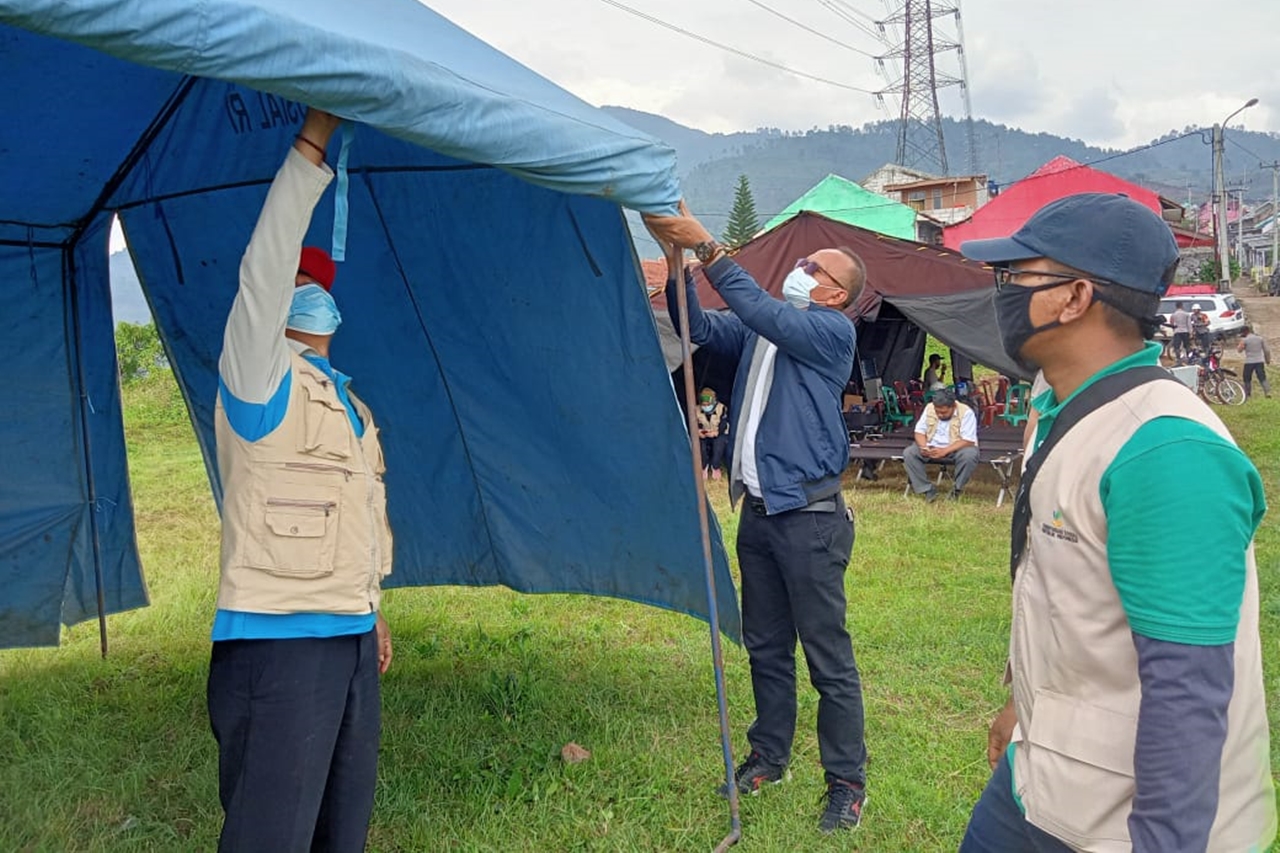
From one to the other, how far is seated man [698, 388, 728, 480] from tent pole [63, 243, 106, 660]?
264 inches

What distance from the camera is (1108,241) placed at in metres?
1.65

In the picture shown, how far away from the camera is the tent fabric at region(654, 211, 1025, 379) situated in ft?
33.1

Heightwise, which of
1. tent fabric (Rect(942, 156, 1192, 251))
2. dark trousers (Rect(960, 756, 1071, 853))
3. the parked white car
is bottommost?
dark trousers (Rect(960, 756, 1071, 853))

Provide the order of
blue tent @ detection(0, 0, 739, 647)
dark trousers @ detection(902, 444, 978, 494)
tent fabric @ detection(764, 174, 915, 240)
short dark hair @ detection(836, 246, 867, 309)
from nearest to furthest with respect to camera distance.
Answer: blue tent @ detection(0, 0, 739, 647), short dark hair @ detection(836, 246, 867, 309), dark trousers @ detection(902, 444, 978, 494), tent fabric @ detection(764, 174, 915, 240)

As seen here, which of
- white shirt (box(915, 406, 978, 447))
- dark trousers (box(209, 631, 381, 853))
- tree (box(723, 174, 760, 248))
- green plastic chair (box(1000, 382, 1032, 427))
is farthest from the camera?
tree (box(723, 174, 760, 248))

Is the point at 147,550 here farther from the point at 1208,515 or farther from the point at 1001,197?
the point at 1001,197

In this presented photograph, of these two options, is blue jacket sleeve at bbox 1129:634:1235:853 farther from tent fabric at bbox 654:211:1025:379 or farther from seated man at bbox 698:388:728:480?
seated man at bbox 698:388:728:480

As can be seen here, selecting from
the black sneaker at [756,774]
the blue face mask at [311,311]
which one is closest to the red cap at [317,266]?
the blue face mask at [311,311]

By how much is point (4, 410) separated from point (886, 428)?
10.7 metres

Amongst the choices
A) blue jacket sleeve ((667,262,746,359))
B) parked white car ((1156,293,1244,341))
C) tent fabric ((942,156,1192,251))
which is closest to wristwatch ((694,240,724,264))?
blue jacket sleeve ((667,262,746,359))

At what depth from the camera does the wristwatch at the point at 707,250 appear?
300 cm

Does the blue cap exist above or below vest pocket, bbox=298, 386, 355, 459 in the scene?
above

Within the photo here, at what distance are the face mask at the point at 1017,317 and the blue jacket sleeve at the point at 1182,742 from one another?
2.03 ft

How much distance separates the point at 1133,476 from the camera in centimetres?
147
